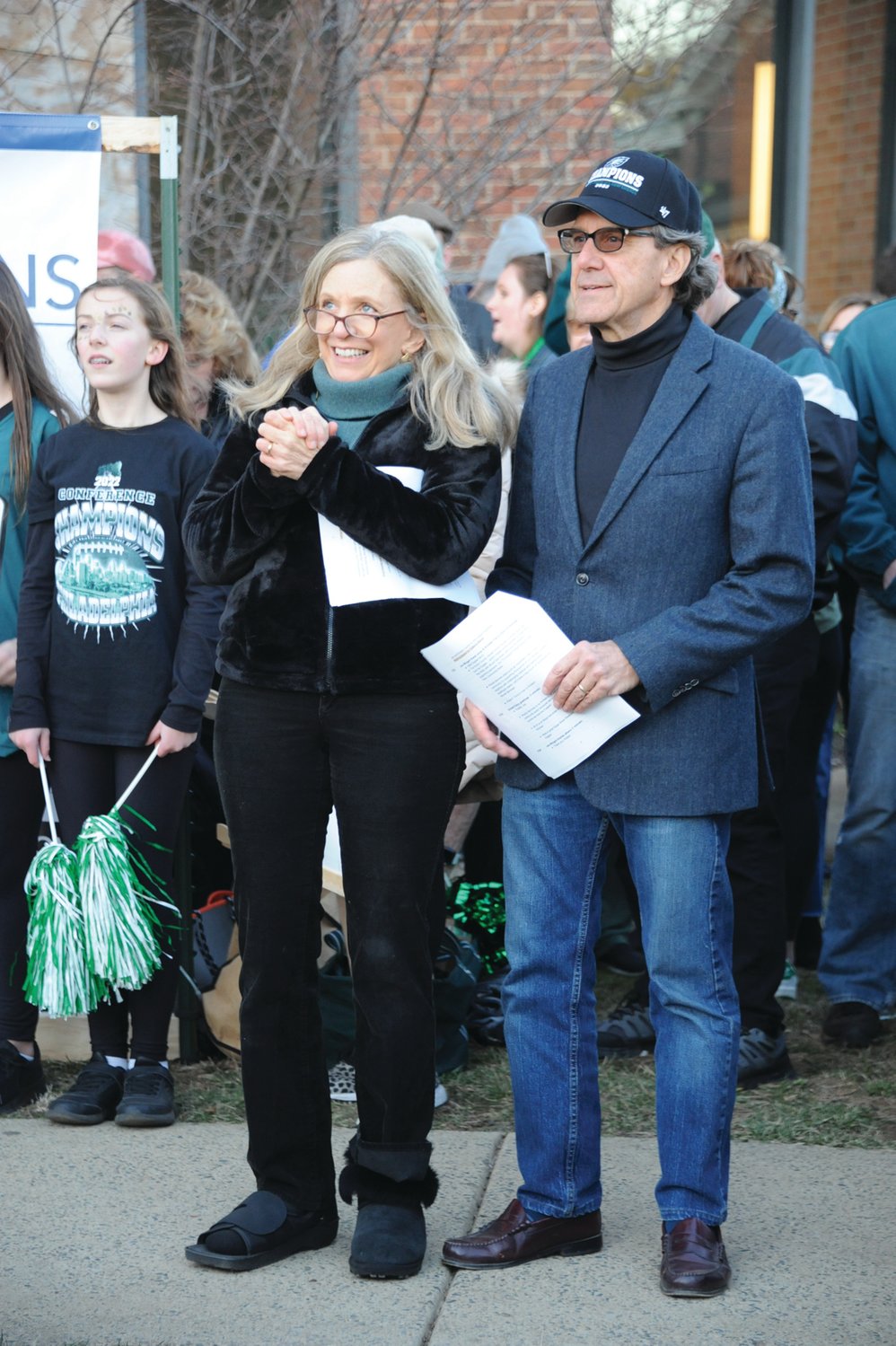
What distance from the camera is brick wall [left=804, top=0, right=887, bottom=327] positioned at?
10406 mm

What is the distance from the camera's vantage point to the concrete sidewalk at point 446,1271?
3078 mm

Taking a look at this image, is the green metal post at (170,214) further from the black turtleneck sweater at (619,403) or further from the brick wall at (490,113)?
the brick wall at (490,113)

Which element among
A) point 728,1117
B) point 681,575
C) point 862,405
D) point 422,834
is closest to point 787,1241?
point 728,1117

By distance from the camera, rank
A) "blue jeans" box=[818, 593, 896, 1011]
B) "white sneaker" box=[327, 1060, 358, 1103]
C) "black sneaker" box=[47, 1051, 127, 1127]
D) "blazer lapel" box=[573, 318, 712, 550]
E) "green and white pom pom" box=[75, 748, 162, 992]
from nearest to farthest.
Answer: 1. "blazer lapel" box=[573, 318, 712, 550]
2. "green and white pom pom" box=[75, 748, 162, 992]
3. "black sneaker" box=[47, 1051, 127, 1127]
4. "white sneaker" box=[327, 1060, 358, 1103]
5. "blue jeans" box=[818, 593, 896, 1011]

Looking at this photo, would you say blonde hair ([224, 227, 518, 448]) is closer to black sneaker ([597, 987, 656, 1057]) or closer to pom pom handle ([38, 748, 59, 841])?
pom pom handle ([38, 748, 59, 841])

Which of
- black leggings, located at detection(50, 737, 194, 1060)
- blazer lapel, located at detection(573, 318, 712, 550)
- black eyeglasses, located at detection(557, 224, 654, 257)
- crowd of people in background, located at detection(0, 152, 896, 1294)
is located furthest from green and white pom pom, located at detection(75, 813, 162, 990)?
black eyeglasses, located at detection(557, 224, 654, 257)

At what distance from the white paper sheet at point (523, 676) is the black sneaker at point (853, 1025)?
2.08m

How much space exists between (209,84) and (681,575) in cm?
431

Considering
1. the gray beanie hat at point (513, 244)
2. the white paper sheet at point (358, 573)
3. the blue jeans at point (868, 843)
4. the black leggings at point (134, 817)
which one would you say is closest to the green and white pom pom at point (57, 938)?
the black leggings at point (134, 817)

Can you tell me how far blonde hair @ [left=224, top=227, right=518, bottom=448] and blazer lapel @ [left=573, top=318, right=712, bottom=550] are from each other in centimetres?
31

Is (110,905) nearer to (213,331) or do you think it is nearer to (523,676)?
(523,676)

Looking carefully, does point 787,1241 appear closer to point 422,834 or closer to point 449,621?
point 422,834

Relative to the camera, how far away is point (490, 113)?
7.47 m

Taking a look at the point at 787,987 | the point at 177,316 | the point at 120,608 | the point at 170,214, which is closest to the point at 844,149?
the point at 787,987
